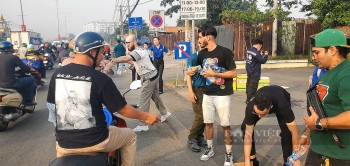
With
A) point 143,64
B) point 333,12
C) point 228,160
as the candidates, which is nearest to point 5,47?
point 143,64

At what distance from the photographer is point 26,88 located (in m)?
6.96

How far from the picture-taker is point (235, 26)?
54.7 ft

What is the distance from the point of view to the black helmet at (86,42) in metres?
2.60

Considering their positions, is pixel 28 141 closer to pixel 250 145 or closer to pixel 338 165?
pixel 250 145

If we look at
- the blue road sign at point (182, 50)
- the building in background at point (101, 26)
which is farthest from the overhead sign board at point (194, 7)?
the building in background at point (101, 26)

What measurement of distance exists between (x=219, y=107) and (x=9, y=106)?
14.5ft

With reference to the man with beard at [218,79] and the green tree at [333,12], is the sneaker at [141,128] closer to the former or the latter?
the man with beard at [218,79]

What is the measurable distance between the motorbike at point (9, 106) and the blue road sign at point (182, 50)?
16.7 feet

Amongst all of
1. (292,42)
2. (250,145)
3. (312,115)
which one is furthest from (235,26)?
(312,115)

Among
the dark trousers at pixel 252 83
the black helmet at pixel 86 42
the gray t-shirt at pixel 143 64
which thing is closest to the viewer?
the black helmet at pixel 86 42

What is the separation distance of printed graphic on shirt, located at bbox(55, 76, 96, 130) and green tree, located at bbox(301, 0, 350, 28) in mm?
15304

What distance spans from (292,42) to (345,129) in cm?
1697

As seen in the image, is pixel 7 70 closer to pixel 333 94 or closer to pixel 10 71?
pixel 10 71

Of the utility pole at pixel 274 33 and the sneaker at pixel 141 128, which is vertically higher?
the utility pole at pixel 274 33
